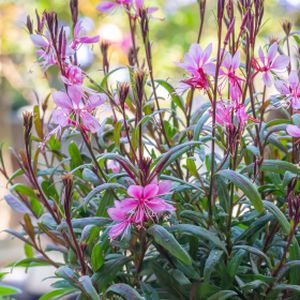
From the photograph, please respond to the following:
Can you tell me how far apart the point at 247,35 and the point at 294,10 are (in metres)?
2.01

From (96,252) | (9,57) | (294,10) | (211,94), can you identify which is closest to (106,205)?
(96,252)

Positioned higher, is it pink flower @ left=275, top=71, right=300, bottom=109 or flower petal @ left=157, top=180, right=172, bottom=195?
pink flower @ left=275, top=71, right=300, bottom=109

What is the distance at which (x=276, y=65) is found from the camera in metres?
0.54

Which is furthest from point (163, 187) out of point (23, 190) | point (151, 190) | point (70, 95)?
point (23, 190)

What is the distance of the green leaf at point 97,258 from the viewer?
1.73 feet

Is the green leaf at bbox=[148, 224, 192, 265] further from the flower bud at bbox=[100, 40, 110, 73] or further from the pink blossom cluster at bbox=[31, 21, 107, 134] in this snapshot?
the flower bud at bbox=[100, 40, 110, 73]

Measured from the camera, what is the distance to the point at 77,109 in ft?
1.65

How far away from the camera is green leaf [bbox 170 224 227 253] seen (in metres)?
0.51

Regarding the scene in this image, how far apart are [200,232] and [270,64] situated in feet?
0.57

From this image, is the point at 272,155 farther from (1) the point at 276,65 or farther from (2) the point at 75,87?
(2) the point at 75,87

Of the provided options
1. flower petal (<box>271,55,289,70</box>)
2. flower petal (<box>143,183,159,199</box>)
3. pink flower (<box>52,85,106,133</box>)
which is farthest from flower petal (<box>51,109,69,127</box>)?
flower petal (<box>271,55,289,70</box>)

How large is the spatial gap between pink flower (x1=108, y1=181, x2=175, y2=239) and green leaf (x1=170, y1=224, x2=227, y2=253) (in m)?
0.04

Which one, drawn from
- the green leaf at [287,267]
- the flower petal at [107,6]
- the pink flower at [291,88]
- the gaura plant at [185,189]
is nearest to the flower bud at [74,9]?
the gaura plant at [185,189]

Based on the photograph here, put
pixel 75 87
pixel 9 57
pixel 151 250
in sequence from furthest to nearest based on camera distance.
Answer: pixel 9 57 → pixel 151 250 → pixel 75 87
